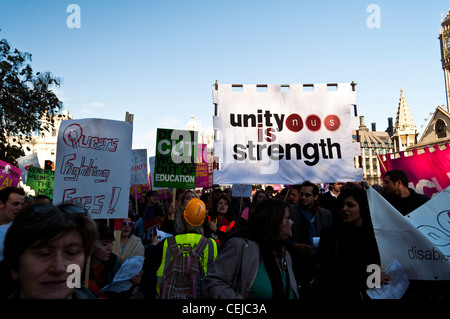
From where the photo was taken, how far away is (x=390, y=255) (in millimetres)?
3189

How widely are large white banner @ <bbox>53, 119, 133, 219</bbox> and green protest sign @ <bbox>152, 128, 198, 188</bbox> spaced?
213cm

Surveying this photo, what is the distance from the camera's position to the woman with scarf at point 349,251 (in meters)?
3.11

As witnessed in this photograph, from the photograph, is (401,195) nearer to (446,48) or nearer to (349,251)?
(349,251)

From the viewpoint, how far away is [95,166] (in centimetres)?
504

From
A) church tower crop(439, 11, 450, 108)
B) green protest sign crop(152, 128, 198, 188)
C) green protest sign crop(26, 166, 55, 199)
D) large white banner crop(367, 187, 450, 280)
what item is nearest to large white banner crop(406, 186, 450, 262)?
large white banner crop(367, 187, 450, 280)

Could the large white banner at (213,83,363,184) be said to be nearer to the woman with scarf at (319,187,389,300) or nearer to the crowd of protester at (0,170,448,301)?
the crowd of protester at (0,170,448,301)

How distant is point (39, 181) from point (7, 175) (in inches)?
139

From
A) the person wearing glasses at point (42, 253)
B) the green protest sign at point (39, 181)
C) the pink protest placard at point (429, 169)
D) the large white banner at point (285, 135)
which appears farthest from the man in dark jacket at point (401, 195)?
the green protest sign at point (39, 181)

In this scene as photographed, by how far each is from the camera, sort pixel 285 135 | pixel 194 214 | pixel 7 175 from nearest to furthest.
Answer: pixel 194 214 < pixel 285 135 < pixel 7 175

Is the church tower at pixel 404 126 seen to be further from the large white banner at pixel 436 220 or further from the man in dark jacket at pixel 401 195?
the large white banner at pixel 436 220

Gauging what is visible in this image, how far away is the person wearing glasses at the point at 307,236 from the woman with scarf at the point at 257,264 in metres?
1.57

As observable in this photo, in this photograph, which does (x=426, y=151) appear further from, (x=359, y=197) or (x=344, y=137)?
(x=359, y=197)

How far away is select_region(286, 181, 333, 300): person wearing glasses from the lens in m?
4.35

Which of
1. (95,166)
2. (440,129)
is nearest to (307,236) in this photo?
(95,166)
